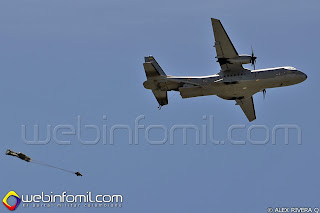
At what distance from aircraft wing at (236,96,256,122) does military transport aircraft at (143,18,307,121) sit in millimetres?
5986

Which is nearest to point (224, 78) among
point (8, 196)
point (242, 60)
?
point (242, 60)

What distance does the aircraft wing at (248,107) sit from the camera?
85.5 metres

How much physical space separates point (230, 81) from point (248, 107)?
941 cm

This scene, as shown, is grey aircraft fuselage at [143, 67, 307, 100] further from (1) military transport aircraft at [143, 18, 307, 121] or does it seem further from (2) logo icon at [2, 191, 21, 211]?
(2) logo icon at [2, 191, 21, 211]

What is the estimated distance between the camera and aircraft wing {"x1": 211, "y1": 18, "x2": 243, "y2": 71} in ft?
251

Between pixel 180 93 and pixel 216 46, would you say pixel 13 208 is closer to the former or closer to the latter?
pixel 180 93

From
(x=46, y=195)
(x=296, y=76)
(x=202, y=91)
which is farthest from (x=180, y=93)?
(x=46, y=195)

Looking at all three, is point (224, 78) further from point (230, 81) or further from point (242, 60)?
point (242, 60)

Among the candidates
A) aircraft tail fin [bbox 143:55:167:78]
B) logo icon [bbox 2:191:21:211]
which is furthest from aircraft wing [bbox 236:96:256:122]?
logo icon [bbox 2:191:21:211]

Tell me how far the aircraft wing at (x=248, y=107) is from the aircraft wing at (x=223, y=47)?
7844mm

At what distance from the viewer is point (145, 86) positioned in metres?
78.8

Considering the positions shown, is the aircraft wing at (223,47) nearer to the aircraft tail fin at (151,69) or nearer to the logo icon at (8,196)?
the aircraft tail fin at (151,69)

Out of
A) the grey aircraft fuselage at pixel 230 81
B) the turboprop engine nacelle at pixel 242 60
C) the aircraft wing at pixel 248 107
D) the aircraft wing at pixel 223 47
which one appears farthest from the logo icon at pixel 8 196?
the aircraft wing at pixel 248 107

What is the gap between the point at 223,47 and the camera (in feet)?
254
